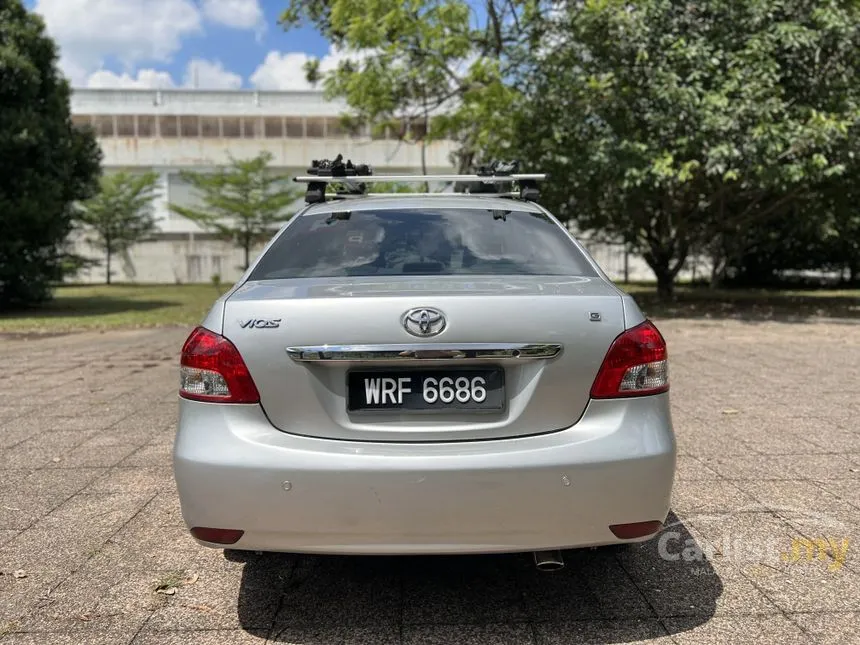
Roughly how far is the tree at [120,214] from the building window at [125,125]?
19.9ft

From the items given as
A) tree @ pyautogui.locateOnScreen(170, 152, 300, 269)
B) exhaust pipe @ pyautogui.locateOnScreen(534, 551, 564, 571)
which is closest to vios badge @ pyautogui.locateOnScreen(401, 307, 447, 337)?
exhaust pipe @ pyautogui.locateOnScreen(534, 551, 564, 571)

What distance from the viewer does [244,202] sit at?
113ft

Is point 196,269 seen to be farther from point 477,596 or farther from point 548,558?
point 548,558

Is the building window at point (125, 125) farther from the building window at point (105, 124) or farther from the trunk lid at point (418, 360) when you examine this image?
the trunk lid at point (418, 360)

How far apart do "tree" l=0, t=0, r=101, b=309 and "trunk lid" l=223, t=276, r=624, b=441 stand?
1618cm

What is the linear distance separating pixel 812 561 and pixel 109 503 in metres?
3.44

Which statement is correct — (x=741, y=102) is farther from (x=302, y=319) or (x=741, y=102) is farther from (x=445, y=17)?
(x=302, y=319)

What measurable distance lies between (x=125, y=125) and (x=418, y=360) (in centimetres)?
4565

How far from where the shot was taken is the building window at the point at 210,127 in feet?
141

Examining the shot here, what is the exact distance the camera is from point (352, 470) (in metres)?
2.35

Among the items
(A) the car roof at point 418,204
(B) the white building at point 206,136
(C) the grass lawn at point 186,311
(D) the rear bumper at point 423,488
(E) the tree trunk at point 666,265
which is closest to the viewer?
(D) the rear bumper at point 423,488

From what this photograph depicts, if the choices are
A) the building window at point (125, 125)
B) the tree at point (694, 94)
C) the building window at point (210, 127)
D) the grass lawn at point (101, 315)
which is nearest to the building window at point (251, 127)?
the building window at point (210, 127)

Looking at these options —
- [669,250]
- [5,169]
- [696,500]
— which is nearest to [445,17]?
[669,250]

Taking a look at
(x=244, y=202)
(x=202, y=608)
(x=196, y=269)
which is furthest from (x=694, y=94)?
(x=196, y=269)
